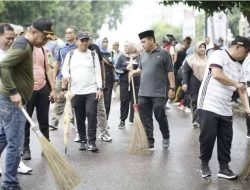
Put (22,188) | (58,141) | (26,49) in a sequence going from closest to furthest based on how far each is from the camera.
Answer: (26,49) < (22,188) < (58,141)

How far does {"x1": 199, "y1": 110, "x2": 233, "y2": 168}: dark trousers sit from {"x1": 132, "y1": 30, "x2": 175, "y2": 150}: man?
1703mm

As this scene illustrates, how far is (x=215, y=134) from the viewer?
6.44 m

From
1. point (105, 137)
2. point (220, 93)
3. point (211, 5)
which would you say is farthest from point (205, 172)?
point (211, 5)

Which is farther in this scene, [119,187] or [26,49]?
[119,187]

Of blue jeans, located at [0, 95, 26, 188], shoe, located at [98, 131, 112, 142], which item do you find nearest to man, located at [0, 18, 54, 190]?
blue jeans, located at [0, 95, 26, 188]

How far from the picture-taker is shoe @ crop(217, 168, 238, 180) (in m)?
6.53

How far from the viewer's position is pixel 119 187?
6.20 meters

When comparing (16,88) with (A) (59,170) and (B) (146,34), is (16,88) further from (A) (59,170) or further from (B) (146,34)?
(B) (146,34)

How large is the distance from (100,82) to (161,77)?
98cm

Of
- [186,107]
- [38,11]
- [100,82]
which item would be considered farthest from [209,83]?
[38,11]

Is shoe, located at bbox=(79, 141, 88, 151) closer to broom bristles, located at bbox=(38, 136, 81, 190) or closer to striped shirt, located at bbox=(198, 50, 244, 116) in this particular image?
striped shirt, located at bbox=(198, 50, 244, 116)

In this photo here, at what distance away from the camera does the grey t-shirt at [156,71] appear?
819cm

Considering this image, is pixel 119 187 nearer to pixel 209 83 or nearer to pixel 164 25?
pixel 209 83

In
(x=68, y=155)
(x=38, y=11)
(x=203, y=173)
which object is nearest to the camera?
(x=203, y=173)
